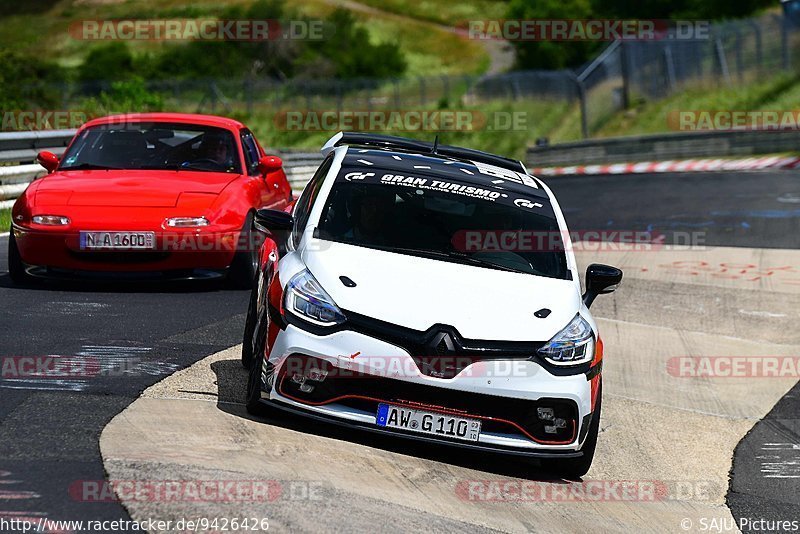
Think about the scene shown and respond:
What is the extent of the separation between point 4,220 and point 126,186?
230 inches

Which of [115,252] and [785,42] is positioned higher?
[115,252]

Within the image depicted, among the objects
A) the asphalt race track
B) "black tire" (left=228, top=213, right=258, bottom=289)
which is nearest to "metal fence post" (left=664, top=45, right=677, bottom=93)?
the asphalt race track

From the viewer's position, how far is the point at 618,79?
40.1 metres

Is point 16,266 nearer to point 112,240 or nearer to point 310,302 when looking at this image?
point 112,240

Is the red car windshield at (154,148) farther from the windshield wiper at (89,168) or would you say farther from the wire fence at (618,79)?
the wire fence at (618,79)

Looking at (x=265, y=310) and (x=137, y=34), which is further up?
(x=265, y=310)

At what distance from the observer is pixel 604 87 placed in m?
40.2

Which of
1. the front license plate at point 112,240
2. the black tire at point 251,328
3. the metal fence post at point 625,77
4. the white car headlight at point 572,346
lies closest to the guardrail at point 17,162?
the front license plate at point 112,240

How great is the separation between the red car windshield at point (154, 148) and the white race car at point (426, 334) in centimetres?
421

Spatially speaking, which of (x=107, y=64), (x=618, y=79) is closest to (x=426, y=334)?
(x=618, y=79)

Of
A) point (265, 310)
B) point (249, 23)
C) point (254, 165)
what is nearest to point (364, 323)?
point (265, 310)

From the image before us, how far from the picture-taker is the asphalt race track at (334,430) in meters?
5.72

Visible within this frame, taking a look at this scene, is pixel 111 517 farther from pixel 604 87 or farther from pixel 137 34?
pixel 137 34

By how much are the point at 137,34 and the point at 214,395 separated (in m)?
91.6
